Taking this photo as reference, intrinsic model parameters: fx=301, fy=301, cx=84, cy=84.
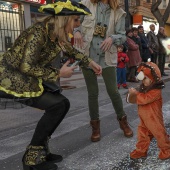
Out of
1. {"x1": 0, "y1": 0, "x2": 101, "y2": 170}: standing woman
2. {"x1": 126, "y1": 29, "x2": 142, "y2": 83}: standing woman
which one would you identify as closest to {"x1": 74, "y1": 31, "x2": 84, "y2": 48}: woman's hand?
{"x1": 0, "y1": 0, "x2": 101, "y2": 170}: standing woman

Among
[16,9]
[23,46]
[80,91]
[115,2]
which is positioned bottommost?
[80,91]

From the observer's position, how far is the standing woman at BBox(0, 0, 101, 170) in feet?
8.02

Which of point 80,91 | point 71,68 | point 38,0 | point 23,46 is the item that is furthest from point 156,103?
point 38,0

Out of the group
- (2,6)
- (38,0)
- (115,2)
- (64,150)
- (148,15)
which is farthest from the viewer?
(148,15)

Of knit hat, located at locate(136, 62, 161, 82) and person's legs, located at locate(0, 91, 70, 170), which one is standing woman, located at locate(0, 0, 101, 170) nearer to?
person's legs, located at locate(0, 91, 70, 170)

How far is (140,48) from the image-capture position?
380 inches

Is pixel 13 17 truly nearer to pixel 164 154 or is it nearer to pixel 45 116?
pixel 45 116

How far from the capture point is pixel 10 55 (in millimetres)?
2508

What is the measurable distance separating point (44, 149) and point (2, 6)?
953 cm

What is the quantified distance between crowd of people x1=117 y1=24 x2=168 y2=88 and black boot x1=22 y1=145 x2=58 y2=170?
5.40m

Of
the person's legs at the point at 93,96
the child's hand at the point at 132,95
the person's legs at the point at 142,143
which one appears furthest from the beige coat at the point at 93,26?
the person's legs at the point at 142,143

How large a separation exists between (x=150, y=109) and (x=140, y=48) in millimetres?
7068

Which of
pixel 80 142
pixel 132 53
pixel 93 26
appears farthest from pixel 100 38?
pixel 132 53

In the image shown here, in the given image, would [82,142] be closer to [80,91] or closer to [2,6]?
[80,91]
